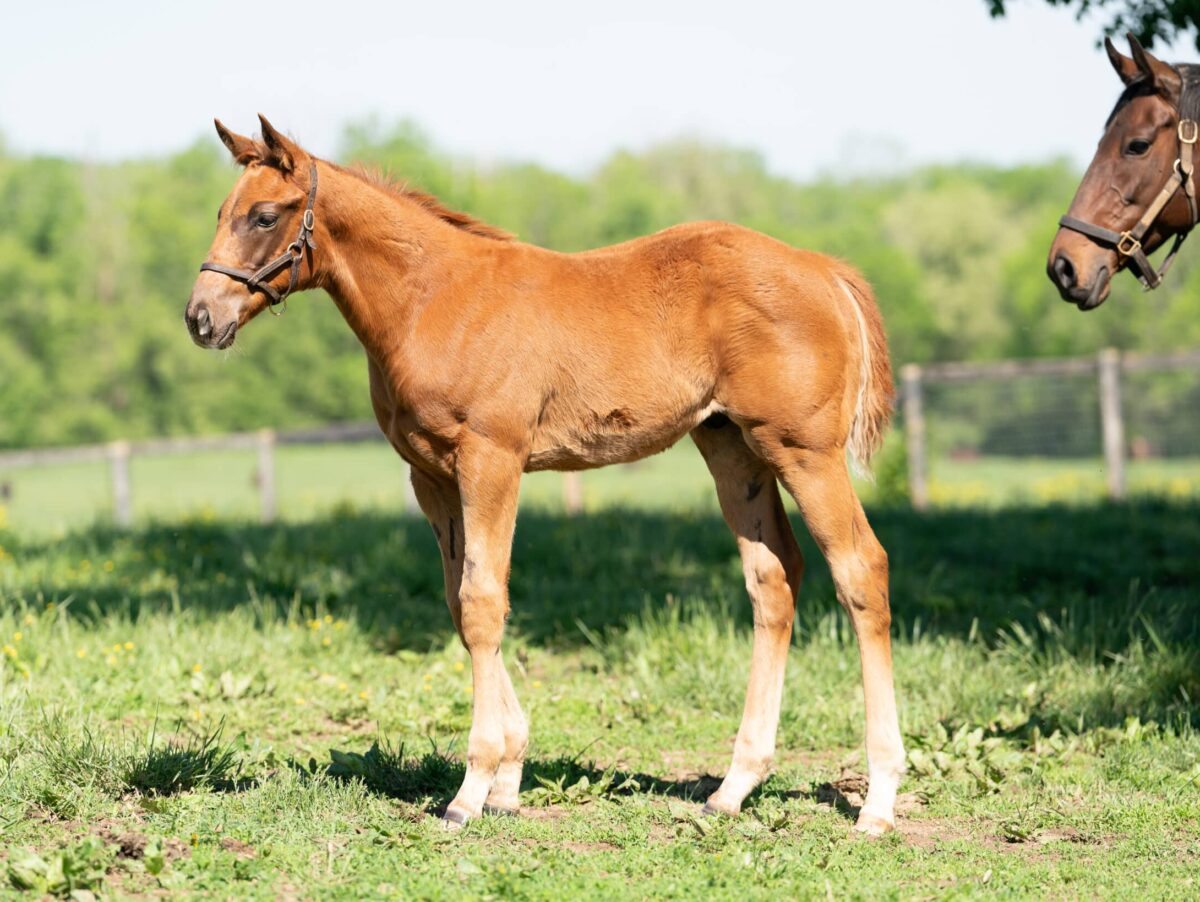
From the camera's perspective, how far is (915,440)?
49.0 feet

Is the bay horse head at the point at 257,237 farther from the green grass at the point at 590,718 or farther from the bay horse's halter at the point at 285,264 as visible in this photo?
the green grass at the point at 590,718

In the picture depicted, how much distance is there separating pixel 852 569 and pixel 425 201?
7.42ft

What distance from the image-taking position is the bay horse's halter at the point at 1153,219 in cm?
483

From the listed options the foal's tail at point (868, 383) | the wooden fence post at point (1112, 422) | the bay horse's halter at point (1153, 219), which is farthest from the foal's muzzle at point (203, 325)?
the wooden fence post at point (1112, 422)

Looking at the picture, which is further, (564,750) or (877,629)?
(564,750)

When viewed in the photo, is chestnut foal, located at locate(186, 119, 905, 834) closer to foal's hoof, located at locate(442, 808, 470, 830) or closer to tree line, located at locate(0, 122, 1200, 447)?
foal's hoof, located at locate(442, 808, 470, 830)

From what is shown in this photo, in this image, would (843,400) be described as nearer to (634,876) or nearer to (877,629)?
(877,629)

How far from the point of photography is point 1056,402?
2184 centimetres

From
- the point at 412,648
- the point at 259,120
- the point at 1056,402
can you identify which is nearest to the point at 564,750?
the point at 412,648

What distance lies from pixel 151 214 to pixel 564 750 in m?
43.4

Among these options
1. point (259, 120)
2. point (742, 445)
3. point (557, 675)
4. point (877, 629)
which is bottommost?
Answer: point (557, 675)

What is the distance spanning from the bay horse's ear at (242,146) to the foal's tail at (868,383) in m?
2.34

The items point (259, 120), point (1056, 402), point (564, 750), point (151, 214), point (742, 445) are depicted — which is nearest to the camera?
point (259, 120)

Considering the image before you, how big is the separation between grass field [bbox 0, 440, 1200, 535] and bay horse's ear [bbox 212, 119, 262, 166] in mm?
7452
